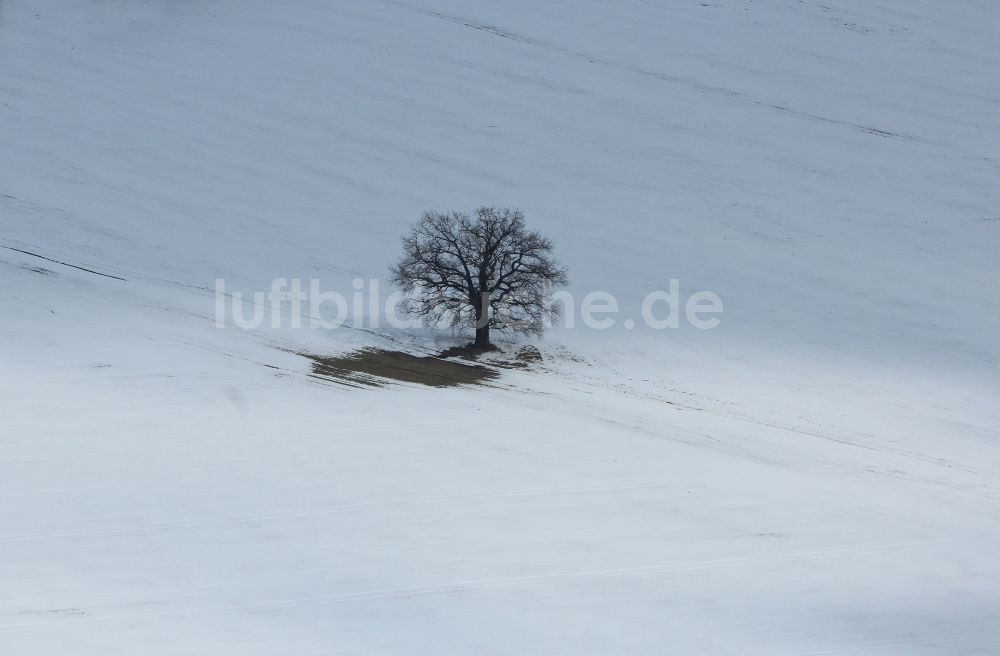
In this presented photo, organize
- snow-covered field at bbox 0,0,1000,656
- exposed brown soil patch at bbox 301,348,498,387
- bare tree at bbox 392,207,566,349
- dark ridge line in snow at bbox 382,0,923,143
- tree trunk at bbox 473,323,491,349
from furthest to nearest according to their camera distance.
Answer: dark ridge line in snow at bbox 382,0,923,143
tree trunk at bbox 473,323,491,349
bare tree at bbox 392,207,566,349
exposed brown soil patch at bbox 301,348,498,387
snow-covered field at bbox 0,0,1000,656

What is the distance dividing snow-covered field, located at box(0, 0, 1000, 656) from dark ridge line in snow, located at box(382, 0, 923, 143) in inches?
6.1

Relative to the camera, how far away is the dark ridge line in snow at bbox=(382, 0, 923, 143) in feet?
132

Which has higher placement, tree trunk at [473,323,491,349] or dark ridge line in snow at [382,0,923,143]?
dark ridge line in snow at [382,0,923,143]

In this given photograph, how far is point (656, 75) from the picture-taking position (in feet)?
142

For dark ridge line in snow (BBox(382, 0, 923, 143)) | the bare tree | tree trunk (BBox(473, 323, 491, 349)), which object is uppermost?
dark ridge line in snow (BBox(382, 0, 923, 143))

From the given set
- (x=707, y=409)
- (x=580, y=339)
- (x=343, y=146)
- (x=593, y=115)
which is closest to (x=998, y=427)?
(x=707, y=409)

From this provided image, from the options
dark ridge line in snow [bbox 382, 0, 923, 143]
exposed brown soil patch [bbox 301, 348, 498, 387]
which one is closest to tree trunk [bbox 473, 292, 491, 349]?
exposed brown soil patch [bbox 301, 348, 498, 387]

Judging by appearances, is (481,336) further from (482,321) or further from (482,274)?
(482,274)

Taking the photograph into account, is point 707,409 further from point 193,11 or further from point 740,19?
point 193,11

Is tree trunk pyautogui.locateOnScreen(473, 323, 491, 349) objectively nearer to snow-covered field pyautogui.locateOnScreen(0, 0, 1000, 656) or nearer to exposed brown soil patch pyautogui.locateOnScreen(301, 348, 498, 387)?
snow-covered field pyautogui.locateOnScreen(0, 0, 1000, 656)

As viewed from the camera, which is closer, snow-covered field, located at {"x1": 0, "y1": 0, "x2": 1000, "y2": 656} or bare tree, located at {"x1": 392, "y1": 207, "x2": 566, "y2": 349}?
snow-covered field, located at {"x1": 0, "y1": 0, "x2": 1000, "y2": 656}

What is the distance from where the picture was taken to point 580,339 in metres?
28.3

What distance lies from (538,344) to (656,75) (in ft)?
63.9

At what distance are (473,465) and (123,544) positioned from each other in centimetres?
662
